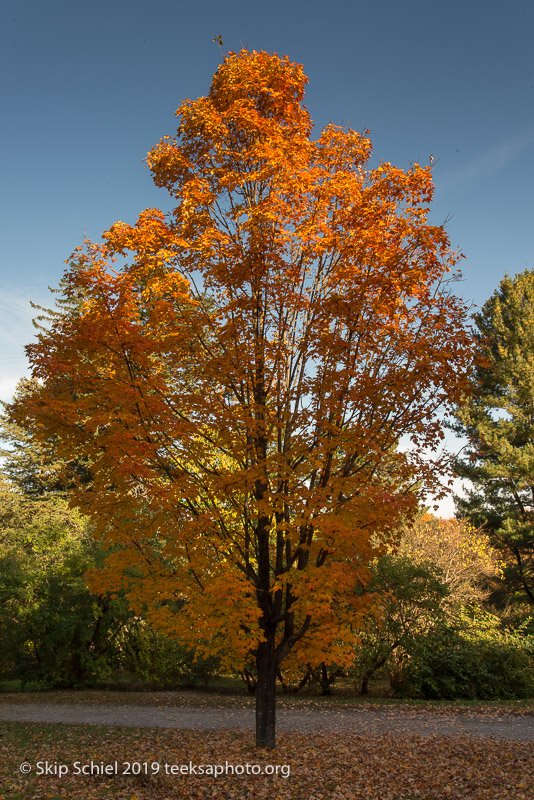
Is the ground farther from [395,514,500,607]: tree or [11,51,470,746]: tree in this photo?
[395,514,500,607]: tree

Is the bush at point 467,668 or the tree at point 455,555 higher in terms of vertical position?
the tree at point 455,555

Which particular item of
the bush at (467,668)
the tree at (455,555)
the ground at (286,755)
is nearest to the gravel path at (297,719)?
the ground at (286,755)

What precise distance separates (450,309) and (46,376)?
5546 millimetres

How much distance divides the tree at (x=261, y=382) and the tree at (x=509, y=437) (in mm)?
14679

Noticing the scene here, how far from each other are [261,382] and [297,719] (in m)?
8.17

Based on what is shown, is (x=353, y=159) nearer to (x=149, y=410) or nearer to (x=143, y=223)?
(x=143, y=223)

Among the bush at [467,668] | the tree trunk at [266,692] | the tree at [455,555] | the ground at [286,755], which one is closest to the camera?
the ground at [286,755]

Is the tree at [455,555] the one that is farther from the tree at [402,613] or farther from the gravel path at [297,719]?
the gravel path at [297,719]

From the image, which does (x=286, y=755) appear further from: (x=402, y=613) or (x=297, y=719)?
(x=402, y=613)

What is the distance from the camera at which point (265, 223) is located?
7555mm

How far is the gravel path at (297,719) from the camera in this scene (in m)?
10.1

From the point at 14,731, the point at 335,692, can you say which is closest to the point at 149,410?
the point at 14,731

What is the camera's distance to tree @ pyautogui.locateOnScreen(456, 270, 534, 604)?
20828 millimetres

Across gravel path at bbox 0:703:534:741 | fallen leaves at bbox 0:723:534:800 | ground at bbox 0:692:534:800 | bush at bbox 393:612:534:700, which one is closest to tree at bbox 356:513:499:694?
bush at bbox 393:612:534:700
